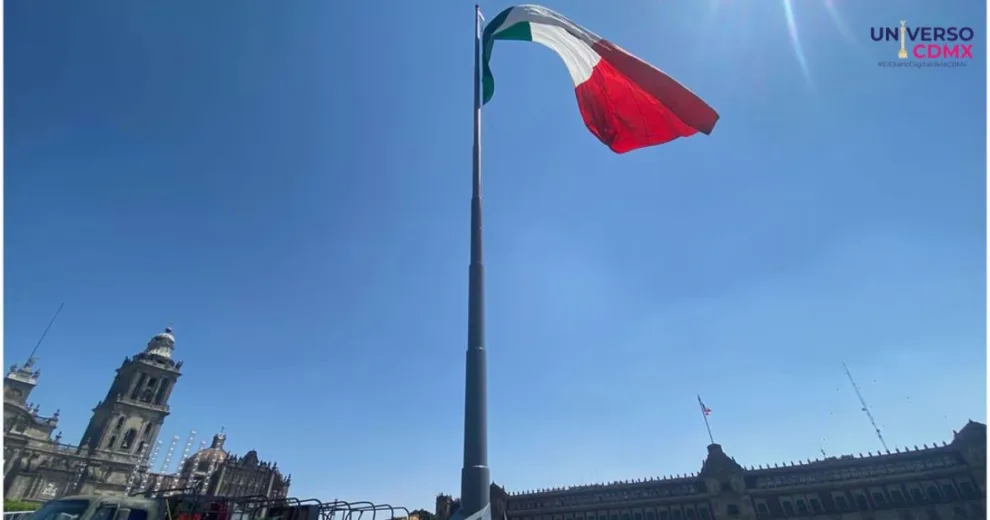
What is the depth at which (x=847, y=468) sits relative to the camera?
42.1 m

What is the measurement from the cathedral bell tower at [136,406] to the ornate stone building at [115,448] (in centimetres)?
8

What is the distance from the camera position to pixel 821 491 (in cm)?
4141

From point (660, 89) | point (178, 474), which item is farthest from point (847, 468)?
point (178, 474)

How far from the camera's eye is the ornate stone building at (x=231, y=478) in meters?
46.4

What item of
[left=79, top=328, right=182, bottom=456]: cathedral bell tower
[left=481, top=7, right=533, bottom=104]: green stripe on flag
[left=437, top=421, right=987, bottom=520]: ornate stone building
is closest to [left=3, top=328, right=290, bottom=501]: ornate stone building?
[left=79, top=328, right=182, bottom=456]: cathedral bell tower

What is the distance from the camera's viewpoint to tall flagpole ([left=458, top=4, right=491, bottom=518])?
16.0ft

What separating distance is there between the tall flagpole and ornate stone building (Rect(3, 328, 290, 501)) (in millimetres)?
44798

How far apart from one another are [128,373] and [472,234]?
59992 mm

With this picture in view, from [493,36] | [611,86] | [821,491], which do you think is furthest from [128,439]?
[821,491]

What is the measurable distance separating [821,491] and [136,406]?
70579 millimetres

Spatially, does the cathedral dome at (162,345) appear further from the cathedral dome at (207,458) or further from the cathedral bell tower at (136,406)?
the cathedral dome at (207,458)

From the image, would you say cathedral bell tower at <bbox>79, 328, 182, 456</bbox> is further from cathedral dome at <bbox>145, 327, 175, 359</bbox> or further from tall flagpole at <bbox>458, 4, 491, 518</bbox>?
tall flagpole at <bbox>458, 4, 491, 518</bbox>

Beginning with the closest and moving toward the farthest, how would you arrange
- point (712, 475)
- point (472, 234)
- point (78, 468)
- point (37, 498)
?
point (472, 234), point (37, 498), point (78, 468), point (712, 475)

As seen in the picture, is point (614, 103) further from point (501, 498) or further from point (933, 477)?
point (933, 477)
